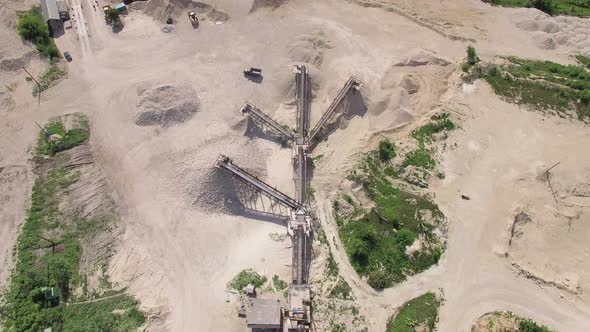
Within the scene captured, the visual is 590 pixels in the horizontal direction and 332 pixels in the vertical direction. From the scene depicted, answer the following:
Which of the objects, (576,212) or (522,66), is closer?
(576,212)

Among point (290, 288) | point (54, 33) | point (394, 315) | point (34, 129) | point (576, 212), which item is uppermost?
point (54, 33)

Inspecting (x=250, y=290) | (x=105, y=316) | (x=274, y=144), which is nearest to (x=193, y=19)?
(x=274, y=144)

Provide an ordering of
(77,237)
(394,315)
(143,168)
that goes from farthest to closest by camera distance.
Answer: (143,168) < (77,237) < (394,315)

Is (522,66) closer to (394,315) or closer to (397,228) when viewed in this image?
(397,228)

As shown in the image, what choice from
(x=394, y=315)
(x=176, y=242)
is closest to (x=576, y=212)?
(x=394, y=315)

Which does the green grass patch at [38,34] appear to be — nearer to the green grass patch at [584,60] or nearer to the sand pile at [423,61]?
the sand pile at [423,61]

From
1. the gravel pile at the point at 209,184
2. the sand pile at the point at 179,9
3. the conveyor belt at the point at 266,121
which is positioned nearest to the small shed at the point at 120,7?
the sand pile at the point at 179,9
